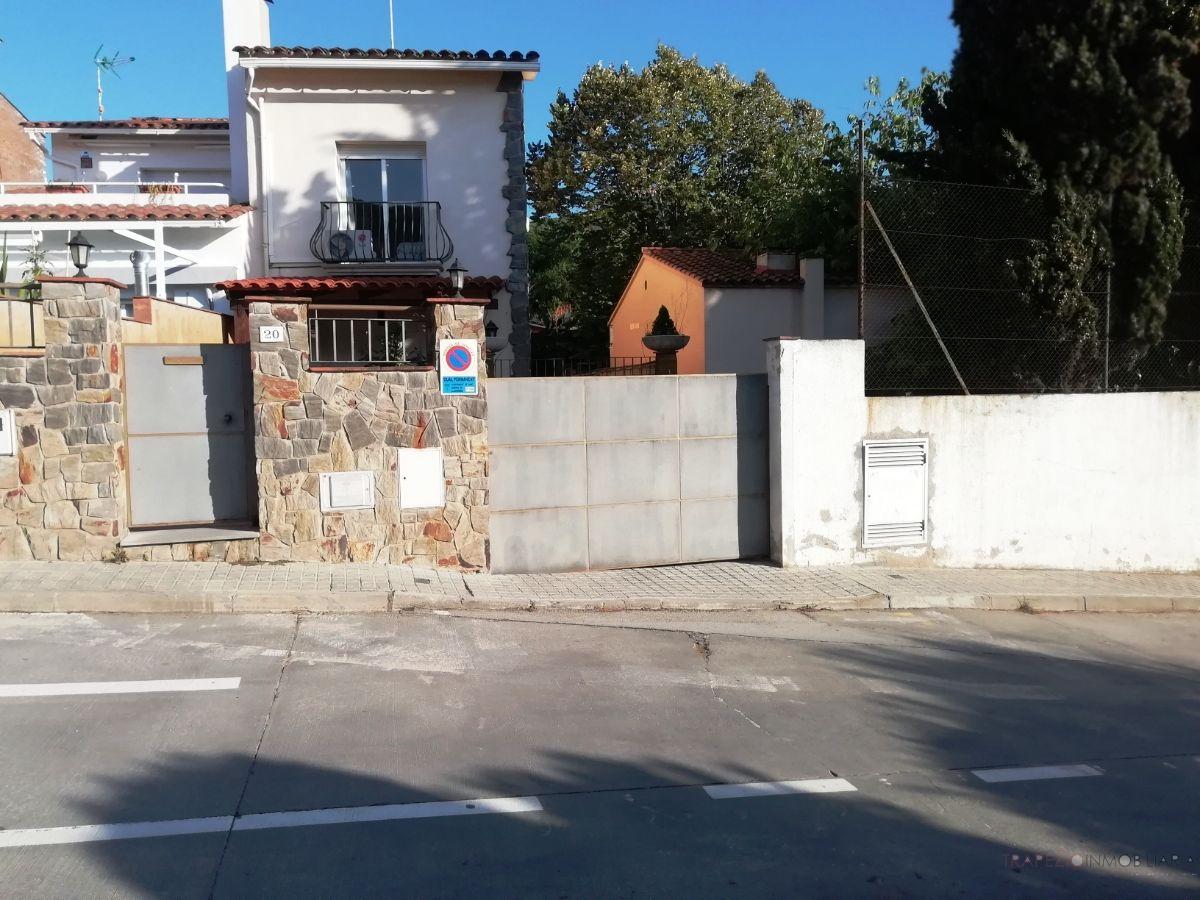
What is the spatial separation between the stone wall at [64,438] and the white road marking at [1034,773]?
24.8ft

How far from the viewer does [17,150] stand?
24953 millimetres

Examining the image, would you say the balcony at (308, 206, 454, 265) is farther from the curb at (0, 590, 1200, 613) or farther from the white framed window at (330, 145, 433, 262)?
the curb at (0, 590, 1200, 613)

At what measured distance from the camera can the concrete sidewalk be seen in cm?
814

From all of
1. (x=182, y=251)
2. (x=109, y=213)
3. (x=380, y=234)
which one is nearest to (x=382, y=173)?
(x=380, y=234)

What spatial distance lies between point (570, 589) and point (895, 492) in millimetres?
3902

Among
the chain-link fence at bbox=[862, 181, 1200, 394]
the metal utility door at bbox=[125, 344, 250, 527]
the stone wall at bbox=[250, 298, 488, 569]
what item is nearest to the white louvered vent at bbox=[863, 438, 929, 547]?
the chain-link fence at bbox=[862, 181, 1200, 394]

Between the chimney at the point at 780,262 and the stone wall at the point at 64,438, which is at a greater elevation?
the chimney at the point at 780,262

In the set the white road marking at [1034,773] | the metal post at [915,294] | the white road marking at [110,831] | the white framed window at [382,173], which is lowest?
the white road marking at [1034,773]

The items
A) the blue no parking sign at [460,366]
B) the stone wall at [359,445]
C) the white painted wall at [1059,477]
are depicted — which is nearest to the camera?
the stone wall at [359,445]

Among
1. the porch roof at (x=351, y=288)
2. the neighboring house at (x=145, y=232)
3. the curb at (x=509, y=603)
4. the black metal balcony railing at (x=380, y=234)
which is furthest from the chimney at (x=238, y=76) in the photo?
the curb at (x=509, y=603)

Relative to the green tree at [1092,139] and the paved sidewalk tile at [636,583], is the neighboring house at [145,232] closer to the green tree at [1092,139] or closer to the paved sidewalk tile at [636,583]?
the paved sidewalk tile at [636,583]

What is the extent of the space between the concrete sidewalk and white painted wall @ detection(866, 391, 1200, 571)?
14.0 inches

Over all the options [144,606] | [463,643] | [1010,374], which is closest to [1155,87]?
[1010,374]

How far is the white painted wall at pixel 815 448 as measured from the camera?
34.3ft
